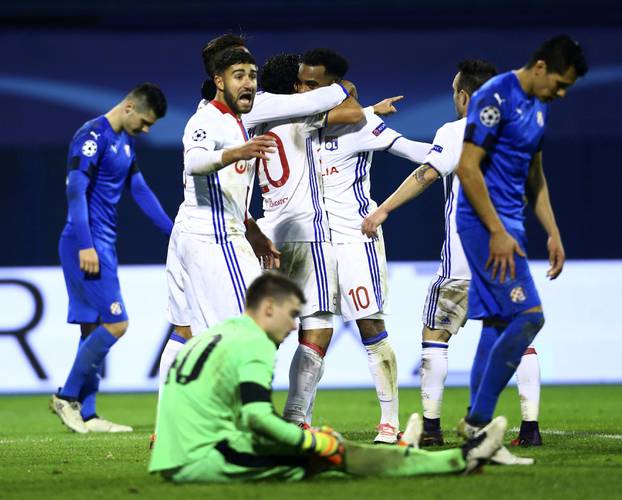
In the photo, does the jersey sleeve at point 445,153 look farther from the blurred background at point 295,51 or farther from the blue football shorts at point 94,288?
the blurred background at point 295,51

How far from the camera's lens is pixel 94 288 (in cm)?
876

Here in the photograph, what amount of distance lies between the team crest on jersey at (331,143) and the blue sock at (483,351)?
1991mm

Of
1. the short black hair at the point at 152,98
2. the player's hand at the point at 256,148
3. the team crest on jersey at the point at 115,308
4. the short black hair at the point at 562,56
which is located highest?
the short black hair at the point at 152,98

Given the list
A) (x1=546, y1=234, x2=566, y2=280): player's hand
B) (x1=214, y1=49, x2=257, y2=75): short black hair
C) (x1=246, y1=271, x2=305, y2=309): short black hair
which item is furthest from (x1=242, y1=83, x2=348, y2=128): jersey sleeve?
(x1=246, y1=271, x2=305, y2=309): short black hair

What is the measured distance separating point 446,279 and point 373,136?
3.17 ft

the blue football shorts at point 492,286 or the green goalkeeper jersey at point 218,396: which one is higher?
the blue football shorts at point 492,286

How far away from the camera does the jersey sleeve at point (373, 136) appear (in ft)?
25.0

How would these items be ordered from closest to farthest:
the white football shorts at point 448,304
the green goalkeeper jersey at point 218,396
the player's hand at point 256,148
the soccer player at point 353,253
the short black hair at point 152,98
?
1. the green goalkeeper jersey at point 218,396
2. the player's hand at point 256,148
3. the soccer player at point 353,253
4. the white football shorts at point 448,304
5. the short black hair at point 152,98

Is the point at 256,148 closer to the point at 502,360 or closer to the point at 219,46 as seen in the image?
the point at 219,46

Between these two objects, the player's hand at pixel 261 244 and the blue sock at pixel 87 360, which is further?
the blue sock at pixel 87 360

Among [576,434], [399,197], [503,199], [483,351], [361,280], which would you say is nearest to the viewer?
[503,199]

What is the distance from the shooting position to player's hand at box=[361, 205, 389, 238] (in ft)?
23.4

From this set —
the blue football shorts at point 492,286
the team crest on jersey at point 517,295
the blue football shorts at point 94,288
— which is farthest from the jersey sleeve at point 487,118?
the blue football shorts at point 94,288

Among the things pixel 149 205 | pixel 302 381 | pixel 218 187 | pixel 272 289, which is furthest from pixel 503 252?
pixel 149 205
